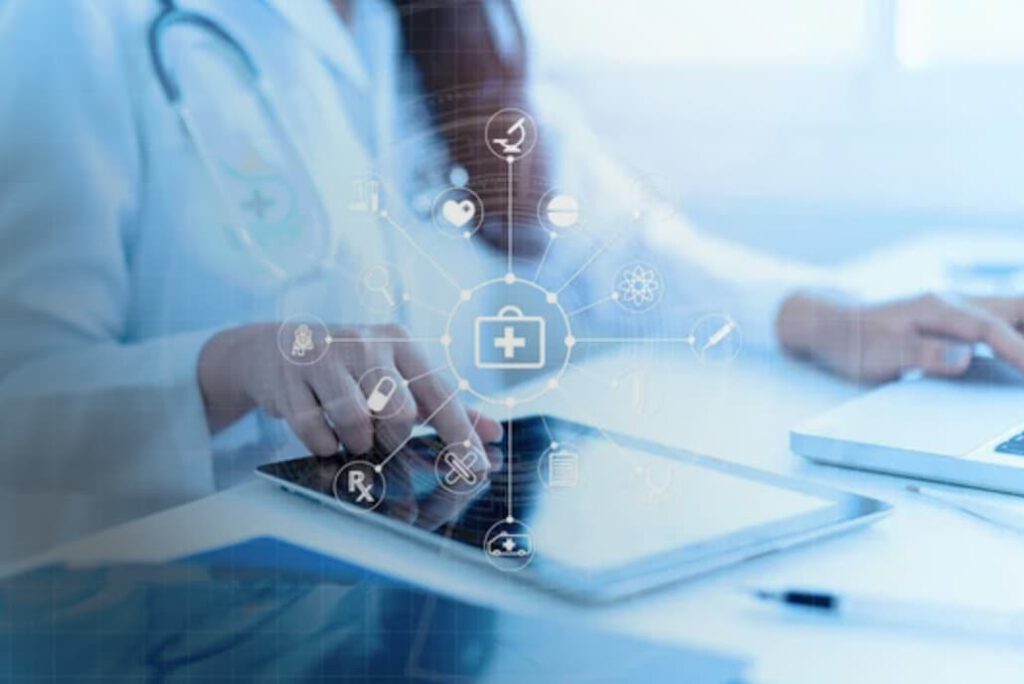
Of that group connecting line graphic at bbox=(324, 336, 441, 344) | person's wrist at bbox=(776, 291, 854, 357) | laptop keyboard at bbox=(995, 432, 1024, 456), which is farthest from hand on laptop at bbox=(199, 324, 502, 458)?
laptop keyboard at bbox=(995, 432, 1024, 456)

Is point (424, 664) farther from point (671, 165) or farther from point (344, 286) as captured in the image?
point (671, 165)

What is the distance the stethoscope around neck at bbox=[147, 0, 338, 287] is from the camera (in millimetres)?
896

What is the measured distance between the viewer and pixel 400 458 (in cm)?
90

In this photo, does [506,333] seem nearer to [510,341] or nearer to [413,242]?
[510,341]

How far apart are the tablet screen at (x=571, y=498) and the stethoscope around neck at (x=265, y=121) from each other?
6.5 inches

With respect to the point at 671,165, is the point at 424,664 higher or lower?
lower

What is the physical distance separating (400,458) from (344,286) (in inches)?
5.9

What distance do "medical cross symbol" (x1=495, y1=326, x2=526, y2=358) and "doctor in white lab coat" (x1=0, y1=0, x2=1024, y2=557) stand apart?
0.05m

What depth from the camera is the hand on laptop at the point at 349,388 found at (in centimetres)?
90

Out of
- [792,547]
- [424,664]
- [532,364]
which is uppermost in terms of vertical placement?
[532,364]

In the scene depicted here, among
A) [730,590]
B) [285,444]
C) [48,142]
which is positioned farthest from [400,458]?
[48,142]
